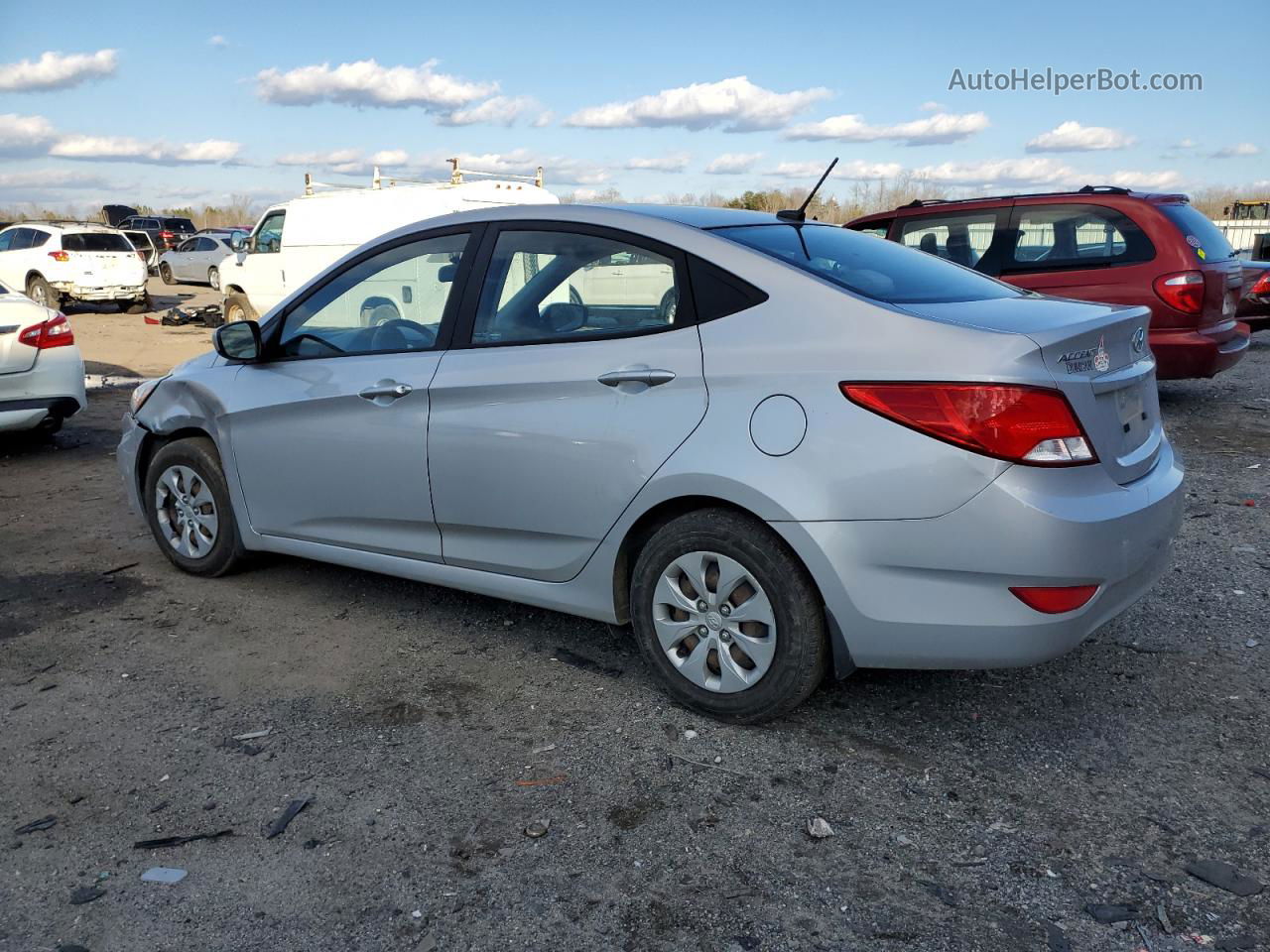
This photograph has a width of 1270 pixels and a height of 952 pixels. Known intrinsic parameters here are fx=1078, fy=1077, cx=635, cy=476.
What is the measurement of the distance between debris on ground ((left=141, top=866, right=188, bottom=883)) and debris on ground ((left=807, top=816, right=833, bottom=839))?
166 cm

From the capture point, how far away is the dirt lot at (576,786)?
2.60 metres

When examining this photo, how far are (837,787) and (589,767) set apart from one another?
29.6 inches

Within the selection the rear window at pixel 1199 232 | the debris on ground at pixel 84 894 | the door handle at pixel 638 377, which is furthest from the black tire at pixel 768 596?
the rear window at pixel 1199 232

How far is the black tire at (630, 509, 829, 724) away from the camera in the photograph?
129 inches

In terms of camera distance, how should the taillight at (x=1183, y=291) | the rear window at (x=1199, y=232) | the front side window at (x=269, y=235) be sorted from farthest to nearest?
the front side window at (x=269, y=235)
the rear window at (x=1199, y=232)
the taillight at (x=1183, y=291)

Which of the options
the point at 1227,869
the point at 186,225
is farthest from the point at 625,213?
the point at 186,225

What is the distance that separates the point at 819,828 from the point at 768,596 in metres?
0.70

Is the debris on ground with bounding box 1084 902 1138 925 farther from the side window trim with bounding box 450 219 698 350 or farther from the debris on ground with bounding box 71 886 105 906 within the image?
the debris on ground with bounding box 71 886 105 906

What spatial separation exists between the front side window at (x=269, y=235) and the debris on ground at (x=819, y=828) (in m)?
14.8

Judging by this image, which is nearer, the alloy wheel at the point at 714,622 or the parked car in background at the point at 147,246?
the alloy wheel at the point at 714,622

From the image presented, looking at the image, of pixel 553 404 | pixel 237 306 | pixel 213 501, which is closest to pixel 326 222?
pixel 237 306

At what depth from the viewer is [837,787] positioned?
126 inches

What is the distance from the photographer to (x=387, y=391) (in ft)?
13.6

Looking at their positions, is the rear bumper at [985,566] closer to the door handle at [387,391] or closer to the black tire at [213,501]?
the door handle at [387,391]
